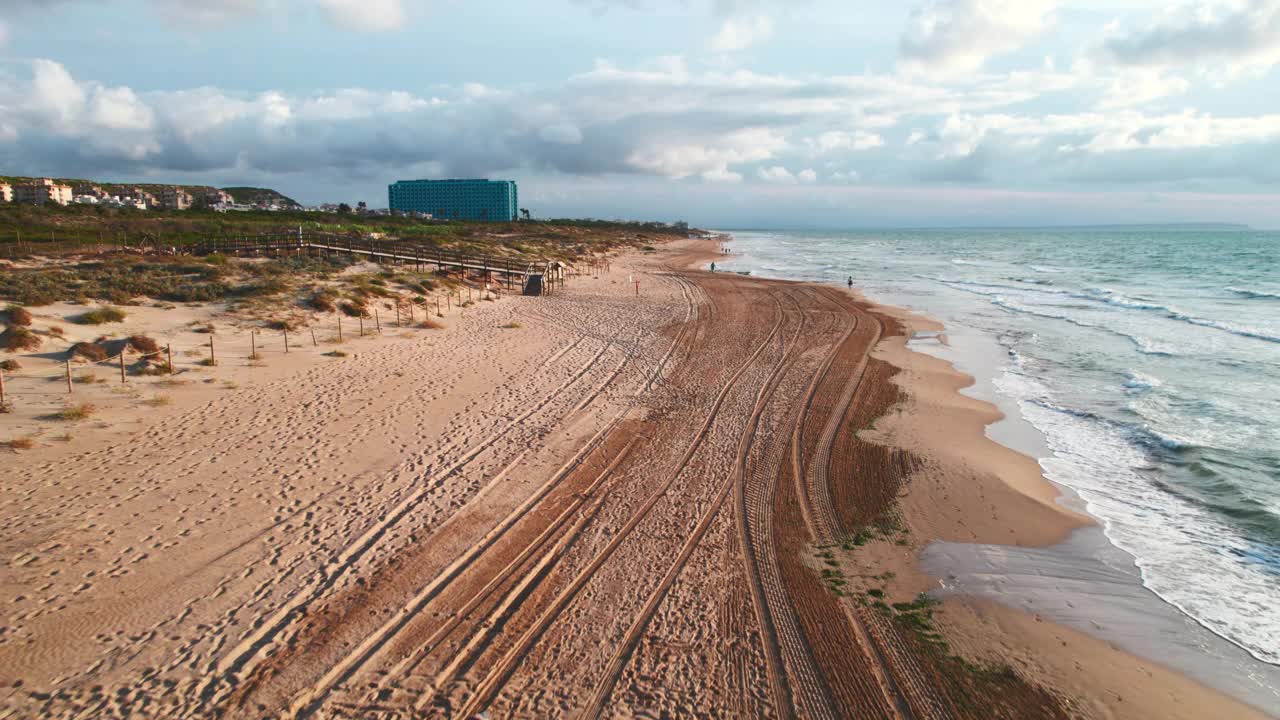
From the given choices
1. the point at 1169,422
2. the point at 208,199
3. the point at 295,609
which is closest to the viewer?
the point at 295,609

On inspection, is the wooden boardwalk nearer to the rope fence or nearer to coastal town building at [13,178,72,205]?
the rope fence

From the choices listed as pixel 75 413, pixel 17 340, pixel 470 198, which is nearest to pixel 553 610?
pixel 75 413

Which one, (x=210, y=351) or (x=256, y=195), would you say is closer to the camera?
(x=210, y=351)

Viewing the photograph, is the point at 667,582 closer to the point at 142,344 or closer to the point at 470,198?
the point at 142,344

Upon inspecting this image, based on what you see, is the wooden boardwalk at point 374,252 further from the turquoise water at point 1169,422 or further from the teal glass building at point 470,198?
the teal glass building at point 470,198

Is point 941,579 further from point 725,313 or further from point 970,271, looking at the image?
point 970,271

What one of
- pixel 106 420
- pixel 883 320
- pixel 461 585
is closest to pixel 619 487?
pixel 461 585

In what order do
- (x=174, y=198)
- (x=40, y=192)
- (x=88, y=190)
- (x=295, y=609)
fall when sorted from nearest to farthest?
(x=295, y=609) → (x=40, y=192) → (x=88, y=190) → (x=174, y=198)
